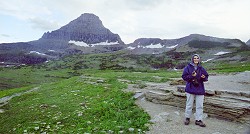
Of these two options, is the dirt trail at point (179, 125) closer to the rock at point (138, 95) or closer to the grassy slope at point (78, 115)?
the grassy slope at point (78, 115)

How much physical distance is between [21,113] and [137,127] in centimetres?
971

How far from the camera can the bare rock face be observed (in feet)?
44.4

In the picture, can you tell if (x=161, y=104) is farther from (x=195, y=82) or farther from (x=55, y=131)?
(x=55, y=131)

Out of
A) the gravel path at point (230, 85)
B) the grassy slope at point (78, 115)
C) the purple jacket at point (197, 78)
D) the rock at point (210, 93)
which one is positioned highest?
the purple jacket at point (197, 78)

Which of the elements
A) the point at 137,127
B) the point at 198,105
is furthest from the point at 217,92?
the point at 137,127

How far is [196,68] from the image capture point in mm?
13469

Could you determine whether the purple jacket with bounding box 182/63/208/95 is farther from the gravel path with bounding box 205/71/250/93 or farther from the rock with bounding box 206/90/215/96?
the gravel path with bounding box 205/71/250/93

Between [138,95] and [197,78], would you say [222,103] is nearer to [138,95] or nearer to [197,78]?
[197,78]

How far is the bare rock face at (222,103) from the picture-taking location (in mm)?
13547

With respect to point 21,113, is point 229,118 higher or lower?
higher

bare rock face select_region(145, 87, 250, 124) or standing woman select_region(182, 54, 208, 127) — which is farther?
bare rock face select_region(145, 87, 250, 124)

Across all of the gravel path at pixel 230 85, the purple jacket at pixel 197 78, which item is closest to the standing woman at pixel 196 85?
the purple jacket at pixel 197 78

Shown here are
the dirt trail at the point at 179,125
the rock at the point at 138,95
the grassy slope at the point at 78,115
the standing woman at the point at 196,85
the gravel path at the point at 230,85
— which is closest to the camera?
the dirt trail at the point at 179,125

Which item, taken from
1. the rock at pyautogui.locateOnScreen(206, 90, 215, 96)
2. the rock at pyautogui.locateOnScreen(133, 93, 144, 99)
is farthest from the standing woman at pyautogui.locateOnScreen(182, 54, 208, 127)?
the rock at pyautogui.locateOnScreen(133, 93, 144, 99)
